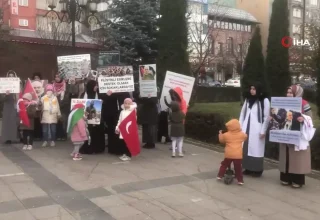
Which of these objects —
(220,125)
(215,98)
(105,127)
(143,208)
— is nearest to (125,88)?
(105,127)

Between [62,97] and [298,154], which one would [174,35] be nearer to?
[62,97]

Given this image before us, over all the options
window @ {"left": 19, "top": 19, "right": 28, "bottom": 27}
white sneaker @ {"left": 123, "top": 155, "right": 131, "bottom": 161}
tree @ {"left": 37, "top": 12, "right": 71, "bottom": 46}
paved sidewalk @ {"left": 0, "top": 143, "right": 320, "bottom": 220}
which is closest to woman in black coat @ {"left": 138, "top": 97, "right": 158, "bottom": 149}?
paved sidewalk @ {"left": 0, "top": 143, "right": 320, "bottom": 220}

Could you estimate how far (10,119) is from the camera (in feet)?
33.6

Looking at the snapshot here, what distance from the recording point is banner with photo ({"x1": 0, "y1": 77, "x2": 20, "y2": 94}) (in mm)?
9805

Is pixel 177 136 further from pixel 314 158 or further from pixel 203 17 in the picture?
pixel 203 17

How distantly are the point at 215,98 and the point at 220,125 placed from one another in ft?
57.1

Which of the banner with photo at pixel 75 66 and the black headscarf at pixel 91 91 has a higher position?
the banner with photo at pixel 75 66

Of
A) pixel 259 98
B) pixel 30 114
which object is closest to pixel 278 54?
pixel 259 98

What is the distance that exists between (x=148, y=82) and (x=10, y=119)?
3657 mm

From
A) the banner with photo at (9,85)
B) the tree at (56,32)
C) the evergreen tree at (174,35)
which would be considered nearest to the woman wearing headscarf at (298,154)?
the evergreen tree at (174,35)

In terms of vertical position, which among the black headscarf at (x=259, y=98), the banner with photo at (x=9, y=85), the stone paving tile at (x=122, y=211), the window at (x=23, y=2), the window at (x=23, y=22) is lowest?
the stone paving tile at (x=122, y=211)

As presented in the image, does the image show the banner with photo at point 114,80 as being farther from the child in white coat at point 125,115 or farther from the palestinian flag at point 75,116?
the palestinian flag at point 75,116

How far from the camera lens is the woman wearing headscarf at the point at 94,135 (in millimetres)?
9203

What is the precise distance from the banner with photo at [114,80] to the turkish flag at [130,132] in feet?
2.45
